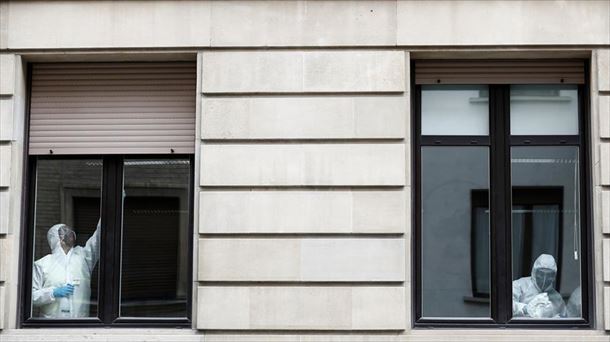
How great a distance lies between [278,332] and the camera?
32.2 ft

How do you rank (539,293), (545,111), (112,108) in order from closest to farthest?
1. (539,293)
2. (545,111)
3. (112,108)

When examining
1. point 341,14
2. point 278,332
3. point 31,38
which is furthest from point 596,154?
point 31,38

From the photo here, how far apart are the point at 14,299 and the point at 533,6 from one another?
6.56 meters

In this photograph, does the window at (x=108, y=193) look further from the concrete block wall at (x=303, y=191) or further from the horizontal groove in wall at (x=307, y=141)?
the concrete block wall at (x=303, y=191)

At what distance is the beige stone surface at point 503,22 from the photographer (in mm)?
9961

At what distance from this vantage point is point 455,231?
10.3 m

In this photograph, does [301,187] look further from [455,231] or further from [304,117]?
[455,231]

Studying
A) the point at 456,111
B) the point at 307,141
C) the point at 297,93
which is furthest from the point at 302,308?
the point at 456,111

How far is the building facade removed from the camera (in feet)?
32.4

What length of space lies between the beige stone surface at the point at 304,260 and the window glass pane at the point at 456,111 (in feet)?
4.79

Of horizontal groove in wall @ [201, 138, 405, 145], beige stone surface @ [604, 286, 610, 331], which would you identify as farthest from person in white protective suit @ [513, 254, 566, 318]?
horizontal groove in wall @ [201, 138, 405, 145]

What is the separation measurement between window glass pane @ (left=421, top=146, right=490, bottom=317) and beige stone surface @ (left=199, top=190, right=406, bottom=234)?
62 centimetres

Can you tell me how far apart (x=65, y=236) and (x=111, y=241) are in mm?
579

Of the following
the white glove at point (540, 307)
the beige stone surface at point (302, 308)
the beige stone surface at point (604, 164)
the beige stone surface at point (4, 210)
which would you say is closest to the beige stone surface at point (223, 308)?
the beige stone surface at point (302, 308)
